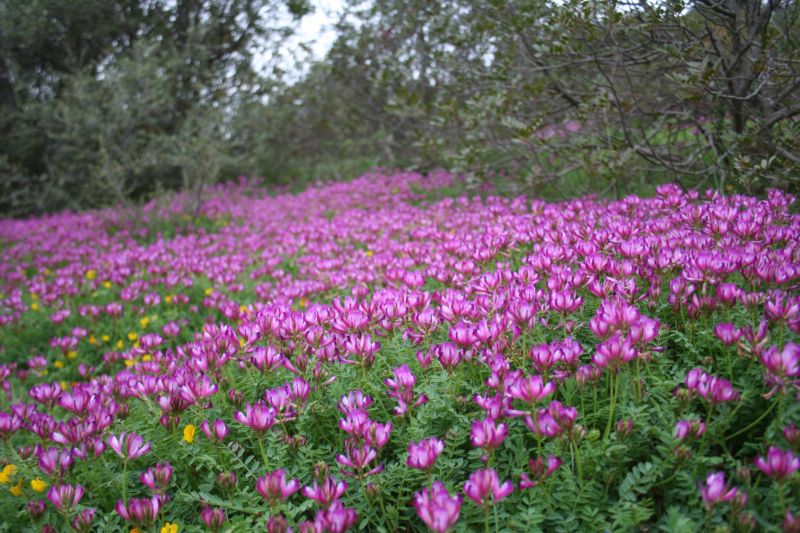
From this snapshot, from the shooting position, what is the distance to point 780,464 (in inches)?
59.6

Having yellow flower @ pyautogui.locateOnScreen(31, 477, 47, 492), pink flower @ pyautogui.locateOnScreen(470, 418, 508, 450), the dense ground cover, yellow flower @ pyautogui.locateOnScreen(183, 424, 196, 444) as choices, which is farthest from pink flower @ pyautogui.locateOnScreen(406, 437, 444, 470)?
yellow flower @ pyautogui.locateOnScreen(31, 477, 47, 492)

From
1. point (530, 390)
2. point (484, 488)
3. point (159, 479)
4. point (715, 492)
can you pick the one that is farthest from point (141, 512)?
point (715, 492)

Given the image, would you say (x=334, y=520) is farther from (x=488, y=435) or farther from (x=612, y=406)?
(x=612, y=406)

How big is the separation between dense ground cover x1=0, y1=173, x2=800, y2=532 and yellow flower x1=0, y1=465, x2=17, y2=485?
0.01 m

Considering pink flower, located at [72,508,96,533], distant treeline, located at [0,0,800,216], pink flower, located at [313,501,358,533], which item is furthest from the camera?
distant treeline, located at [0,0,800,216]

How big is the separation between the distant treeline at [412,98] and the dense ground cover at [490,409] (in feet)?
4.55

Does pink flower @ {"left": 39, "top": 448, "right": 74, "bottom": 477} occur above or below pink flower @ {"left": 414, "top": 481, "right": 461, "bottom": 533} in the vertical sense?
below

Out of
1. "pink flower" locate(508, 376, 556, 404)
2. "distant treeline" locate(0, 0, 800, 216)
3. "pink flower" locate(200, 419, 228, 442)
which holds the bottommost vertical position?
"pink flower" locate(200, 419, 228, 442)

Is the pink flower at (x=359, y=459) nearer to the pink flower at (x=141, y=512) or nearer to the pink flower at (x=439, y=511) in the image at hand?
the pink flower at (x=439, y=511)

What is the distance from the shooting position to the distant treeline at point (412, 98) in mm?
4172

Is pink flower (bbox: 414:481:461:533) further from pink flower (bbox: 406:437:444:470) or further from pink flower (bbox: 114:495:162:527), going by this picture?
pink flower (bbox: 114:495:162:527)

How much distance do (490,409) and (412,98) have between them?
586 cm

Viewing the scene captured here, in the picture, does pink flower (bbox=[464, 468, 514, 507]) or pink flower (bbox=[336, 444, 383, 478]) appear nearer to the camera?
pink flower (bbox=[464, 468, 514, 507])

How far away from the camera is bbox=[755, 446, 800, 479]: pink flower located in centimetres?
151
